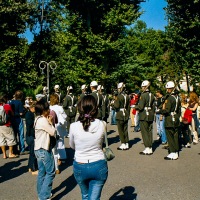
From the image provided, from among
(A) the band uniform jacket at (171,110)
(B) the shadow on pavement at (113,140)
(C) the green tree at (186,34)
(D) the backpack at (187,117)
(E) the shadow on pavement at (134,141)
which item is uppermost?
(C) the green tree at (186,34)

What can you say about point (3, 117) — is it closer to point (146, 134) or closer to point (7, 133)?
point (7, 133)

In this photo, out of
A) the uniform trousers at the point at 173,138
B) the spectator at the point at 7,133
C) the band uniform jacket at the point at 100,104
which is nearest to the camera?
the uniform trousers at the point at 173,138

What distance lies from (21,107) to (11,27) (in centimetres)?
2389

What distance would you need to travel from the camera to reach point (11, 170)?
827cm

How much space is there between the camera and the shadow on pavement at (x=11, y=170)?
7.64 metres

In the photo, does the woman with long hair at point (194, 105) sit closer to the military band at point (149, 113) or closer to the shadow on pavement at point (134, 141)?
the military band at point (149, 113)

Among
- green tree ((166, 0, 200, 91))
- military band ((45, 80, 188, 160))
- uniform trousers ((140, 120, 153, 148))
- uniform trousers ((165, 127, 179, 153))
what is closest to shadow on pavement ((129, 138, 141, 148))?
military band ((45, 80, 188, 160))

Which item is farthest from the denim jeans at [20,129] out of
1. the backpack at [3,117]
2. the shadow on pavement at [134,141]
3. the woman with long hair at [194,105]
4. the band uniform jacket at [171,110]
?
the woman with long hair at [194,105]

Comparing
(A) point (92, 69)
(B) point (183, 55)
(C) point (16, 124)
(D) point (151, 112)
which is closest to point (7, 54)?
(A) point (92, 69)

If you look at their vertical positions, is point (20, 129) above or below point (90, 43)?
below

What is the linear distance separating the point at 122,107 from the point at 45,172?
5.51m

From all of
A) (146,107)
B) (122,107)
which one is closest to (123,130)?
(122,107)

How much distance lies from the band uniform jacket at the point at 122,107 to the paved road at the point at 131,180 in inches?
50.2

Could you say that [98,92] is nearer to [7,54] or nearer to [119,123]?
Result: [119,123]
